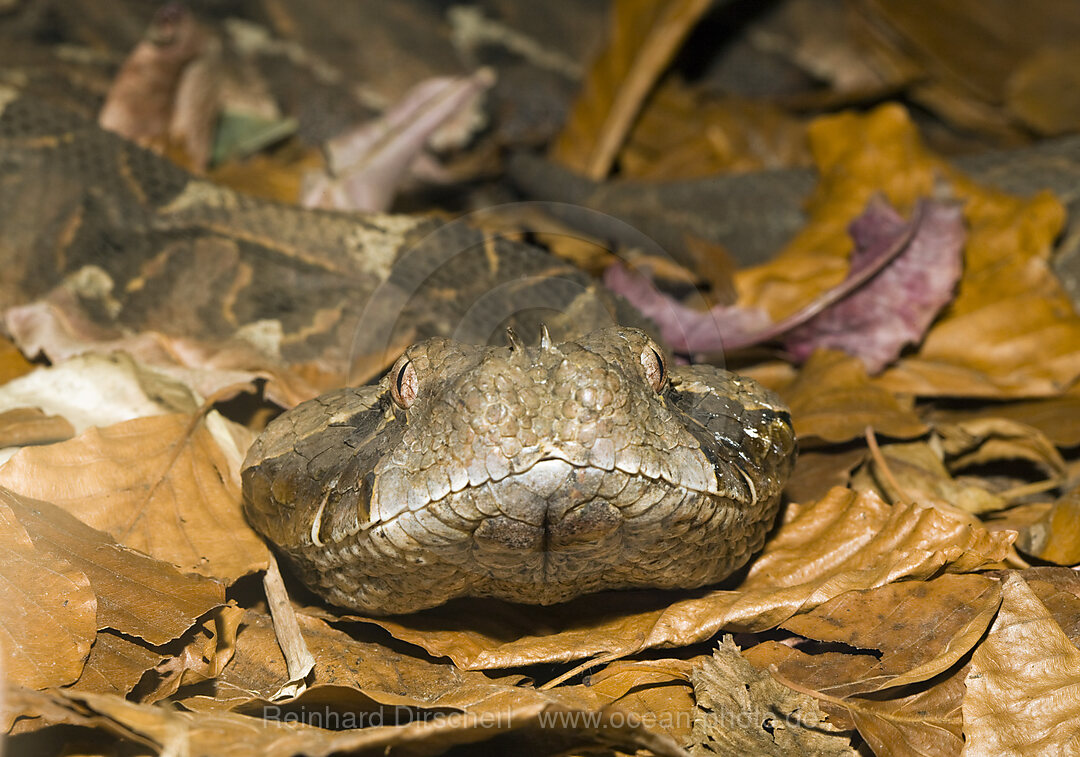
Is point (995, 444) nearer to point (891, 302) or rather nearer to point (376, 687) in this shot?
point (891, 302)

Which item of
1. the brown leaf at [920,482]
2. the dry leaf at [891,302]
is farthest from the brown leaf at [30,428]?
the dry leaf at [891,302]

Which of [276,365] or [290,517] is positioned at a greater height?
[290,517]

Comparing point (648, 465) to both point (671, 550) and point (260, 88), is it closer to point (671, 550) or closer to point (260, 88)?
point (671, 550)

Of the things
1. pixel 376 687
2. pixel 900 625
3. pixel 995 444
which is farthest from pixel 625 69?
pixel 376 687

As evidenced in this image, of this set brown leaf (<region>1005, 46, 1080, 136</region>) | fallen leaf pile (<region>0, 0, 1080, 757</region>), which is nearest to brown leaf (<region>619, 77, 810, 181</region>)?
fallen leaf pile (<region>0, 0, 1080, 757</region>)

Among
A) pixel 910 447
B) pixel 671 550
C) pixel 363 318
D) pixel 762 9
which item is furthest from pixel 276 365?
pixel 762 9

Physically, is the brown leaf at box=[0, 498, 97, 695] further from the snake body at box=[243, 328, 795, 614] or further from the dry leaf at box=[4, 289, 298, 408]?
the dry leaf at box=[4, 289, 298, 408]

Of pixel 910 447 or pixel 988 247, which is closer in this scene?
pixel 910 447
